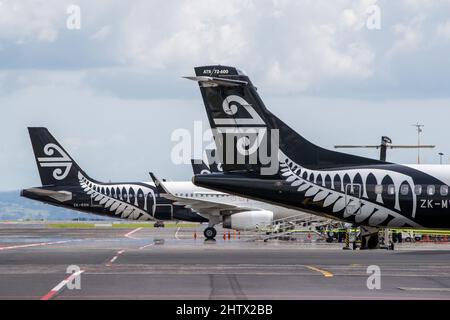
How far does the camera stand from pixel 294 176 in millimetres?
45812

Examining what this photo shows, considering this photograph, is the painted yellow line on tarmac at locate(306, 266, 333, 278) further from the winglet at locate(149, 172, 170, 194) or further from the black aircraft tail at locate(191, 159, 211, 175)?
the black aircraft tail at locate(191, 159, 211, 175)

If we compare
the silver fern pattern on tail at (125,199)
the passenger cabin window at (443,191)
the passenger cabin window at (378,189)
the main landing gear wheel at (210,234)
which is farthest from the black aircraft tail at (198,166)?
the passenger cabin window at (443,191)

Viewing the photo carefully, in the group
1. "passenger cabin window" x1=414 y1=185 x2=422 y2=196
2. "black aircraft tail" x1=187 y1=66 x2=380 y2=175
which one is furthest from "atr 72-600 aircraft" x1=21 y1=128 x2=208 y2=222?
"passenger cabin window" x1=414 y1=185 x2=422 y2=196

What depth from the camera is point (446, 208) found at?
153 ft

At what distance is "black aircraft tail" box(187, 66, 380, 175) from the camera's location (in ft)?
150

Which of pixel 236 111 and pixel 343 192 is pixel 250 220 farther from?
pixel 236 111

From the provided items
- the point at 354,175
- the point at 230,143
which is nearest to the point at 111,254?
the point at 230,143

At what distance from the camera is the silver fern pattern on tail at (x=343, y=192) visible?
4572cm

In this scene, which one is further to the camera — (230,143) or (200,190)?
(200,190)

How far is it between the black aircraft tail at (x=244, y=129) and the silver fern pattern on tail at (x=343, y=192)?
0.45 m

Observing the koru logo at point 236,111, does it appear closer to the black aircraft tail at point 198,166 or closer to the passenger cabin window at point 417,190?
the passenger cabin window at point 417,190

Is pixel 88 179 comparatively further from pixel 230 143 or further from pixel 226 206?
pixel 230 143

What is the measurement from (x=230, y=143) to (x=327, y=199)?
5128mm
